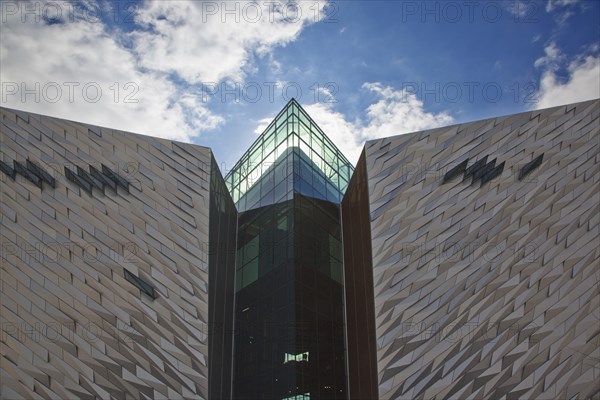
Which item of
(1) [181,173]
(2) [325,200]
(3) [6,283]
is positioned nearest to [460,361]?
(2) [325,200]

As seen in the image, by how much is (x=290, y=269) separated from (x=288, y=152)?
228 inches

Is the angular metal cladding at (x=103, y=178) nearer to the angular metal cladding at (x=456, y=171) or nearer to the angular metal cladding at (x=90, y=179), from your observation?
the angular metal cladding at (x=90, y=179)

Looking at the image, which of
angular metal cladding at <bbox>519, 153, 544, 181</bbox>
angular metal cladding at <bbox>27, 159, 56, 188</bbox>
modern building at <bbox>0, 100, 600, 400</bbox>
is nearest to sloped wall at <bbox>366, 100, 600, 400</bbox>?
modern building at <bbox>0, 100, 600, 400</bbox>

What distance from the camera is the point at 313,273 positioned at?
26.1 meters

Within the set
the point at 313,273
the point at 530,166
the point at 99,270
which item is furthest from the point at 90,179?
the point at 530,166

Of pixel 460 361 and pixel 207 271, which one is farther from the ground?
pixel 207 271

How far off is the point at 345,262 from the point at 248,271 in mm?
4467

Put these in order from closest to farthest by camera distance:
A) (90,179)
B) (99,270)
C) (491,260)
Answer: (99,270) < (491,260) < (90,179)

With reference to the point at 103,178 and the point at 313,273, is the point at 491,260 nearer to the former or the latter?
the point at 313,273

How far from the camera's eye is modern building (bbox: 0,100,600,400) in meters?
18.7

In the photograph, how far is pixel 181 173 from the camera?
24.8 meters

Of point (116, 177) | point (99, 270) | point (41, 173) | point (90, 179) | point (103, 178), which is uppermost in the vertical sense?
point (116, 177)

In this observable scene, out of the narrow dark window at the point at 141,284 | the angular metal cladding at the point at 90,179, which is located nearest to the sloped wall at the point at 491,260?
the narrow dark window at the point at 141,284

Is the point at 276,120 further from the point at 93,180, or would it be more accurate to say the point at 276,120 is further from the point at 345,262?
the point at 93,180
